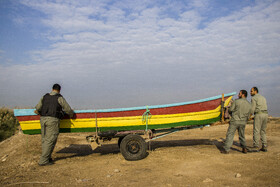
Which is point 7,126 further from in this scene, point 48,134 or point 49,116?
point 49,116

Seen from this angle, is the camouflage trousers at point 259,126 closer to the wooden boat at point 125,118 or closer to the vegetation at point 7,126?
the wooden boat at point 125,118

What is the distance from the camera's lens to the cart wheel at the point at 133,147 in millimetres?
5805

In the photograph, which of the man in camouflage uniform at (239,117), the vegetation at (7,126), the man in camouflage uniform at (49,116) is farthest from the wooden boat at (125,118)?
the vegetation at (7,126)

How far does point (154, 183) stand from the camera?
4.03 metres

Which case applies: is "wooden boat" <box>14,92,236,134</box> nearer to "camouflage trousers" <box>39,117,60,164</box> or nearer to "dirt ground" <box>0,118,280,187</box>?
"camouflage trousers" <box>39,117,60,164</box>

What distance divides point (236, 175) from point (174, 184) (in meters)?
1.42

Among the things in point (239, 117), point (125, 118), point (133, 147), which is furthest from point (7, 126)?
point (239, 117)

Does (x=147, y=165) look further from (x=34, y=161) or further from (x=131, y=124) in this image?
(x=34, y=161)

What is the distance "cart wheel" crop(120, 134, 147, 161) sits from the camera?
5805mm

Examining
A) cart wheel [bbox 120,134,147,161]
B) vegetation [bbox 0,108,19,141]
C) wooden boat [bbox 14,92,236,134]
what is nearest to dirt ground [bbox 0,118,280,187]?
cart wheel [bbox 120,134,147,161]

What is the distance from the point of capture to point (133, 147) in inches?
232

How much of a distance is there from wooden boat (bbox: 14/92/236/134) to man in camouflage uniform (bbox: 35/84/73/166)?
0.34m

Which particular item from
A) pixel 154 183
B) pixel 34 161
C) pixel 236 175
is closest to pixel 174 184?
pixel 154 183

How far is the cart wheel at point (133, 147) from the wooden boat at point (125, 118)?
388 mm
